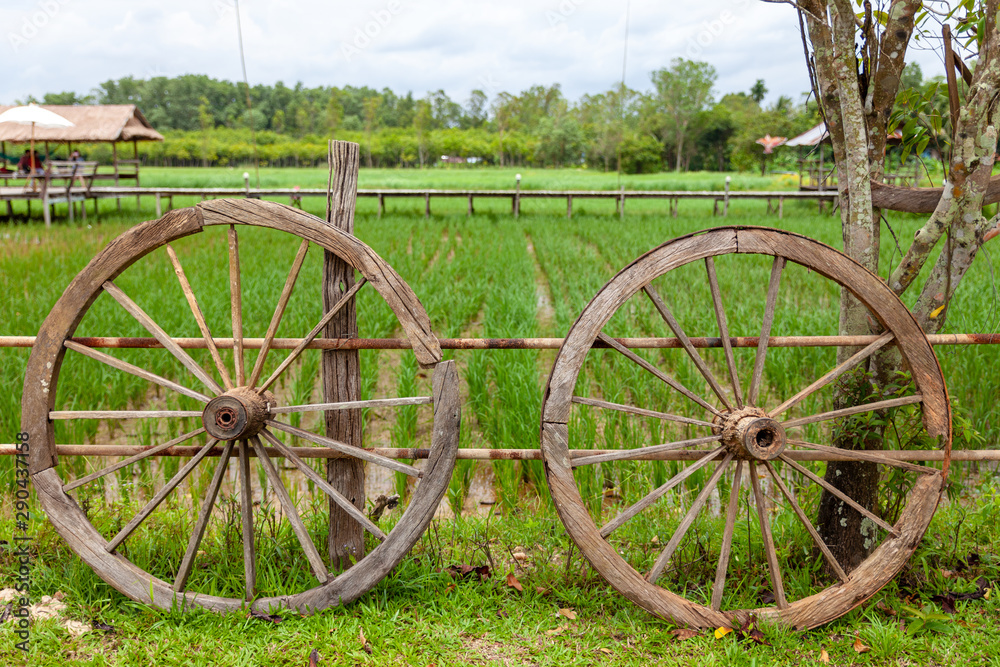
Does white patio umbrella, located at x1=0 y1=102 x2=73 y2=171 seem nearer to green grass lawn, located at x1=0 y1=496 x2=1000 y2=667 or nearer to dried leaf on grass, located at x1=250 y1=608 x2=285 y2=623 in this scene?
green grass lawn, located at x1=0 y1=496 x2=1000 y2=667

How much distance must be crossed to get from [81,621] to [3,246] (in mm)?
8943

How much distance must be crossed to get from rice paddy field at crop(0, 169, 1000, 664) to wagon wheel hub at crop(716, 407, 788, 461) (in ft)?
1.64

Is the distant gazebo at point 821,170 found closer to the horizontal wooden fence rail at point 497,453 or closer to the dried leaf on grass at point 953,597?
the horizontal wooden fence rail at point 497,453

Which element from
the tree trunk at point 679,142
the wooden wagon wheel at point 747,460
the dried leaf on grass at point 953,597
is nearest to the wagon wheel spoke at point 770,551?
the wooden wagon wheel at point 747,460

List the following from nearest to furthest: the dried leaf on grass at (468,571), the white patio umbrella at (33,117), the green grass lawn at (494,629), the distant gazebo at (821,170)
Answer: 1. the green grass lawn at (494,629)
2. the dried leaf on grass at (468,571)
3. the distant gazebo at (821,170)
4. the white patio umbrella at (33,117)

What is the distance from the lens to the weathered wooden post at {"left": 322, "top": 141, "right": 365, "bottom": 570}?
6.98 feet

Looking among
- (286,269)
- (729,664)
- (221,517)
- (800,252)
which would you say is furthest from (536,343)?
(286,269)

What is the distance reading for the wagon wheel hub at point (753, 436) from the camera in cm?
190

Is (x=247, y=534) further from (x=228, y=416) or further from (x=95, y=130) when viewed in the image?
(x=95, y=130)

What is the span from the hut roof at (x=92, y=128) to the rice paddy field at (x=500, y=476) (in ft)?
42.7

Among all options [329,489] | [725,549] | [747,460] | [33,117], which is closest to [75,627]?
[329,489]

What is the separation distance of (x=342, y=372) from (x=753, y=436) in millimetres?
1331

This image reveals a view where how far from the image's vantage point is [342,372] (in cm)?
218

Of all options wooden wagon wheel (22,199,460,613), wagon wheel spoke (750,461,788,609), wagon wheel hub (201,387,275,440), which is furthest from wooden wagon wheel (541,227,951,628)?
wagon wheel hub (201,387,275,440)
